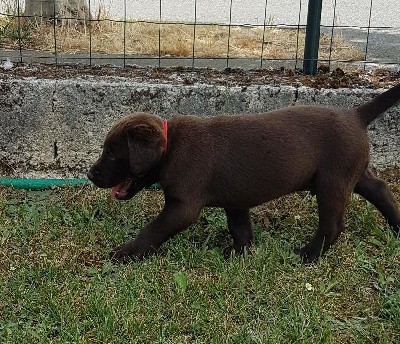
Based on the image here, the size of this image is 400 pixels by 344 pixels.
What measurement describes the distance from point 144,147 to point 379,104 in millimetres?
1351

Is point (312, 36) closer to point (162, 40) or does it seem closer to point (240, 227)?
point (162, 40)

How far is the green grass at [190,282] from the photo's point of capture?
334 centimetres

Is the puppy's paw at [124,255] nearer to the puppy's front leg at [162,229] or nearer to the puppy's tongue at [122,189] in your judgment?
the puppy's front leg at [162,229]

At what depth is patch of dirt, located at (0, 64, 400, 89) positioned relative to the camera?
5395 mm

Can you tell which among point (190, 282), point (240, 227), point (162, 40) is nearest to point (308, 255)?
point (240, 227)

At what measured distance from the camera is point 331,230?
413 centimetres

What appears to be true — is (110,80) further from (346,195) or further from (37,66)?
(346,195)

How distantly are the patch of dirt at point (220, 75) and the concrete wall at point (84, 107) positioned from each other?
0.15 metres

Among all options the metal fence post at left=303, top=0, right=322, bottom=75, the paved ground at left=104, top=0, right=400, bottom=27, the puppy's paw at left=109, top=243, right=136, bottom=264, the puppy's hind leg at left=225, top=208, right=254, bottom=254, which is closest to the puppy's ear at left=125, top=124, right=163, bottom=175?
the puppy's paw at left=109, top=243, right=136, bottom=264

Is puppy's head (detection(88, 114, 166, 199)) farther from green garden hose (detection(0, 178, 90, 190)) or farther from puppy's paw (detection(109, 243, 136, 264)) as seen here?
green garden hose (detection(0, 178, 90, 190))

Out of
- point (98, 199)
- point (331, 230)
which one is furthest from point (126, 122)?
point (331, 230)

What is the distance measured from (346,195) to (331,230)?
0.22m

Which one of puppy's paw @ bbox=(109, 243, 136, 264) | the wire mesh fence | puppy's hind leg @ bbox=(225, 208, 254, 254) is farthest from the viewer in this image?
the wire mesh fence

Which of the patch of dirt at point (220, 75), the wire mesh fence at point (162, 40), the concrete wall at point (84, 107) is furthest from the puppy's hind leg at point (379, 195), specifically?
the wire mesh fence at point (162, 40)
